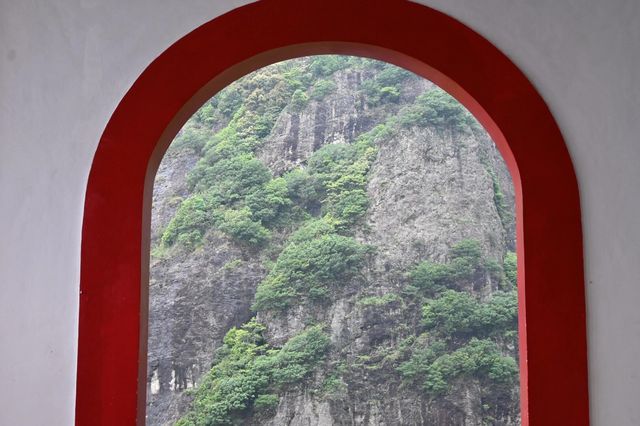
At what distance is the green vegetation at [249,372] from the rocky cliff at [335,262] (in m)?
0.03

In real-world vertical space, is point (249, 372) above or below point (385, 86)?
below

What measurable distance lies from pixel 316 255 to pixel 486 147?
4.30 meters

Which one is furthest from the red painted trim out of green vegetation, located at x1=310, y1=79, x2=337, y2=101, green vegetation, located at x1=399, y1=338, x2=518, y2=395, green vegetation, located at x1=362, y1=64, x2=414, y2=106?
green vegetation, located at x1=310, y1=79, x2=337, y2=101

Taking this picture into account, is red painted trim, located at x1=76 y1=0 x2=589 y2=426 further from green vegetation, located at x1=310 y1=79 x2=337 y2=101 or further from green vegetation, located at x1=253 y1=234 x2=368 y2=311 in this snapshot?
green vegetation, located at x1=310 y1=79 x2=337 y2=101

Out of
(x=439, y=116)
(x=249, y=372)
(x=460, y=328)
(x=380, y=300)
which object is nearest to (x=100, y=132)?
(x=249, y=372)

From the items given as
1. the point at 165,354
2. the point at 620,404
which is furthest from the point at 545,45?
the point at 165,354

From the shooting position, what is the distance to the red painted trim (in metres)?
2.25

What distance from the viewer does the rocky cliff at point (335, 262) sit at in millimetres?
12367

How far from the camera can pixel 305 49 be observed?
2.57 meters

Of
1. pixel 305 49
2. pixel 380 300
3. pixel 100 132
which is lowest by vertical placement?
pixel 100 132

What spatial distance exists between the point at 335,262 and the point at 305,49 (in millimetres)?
10846

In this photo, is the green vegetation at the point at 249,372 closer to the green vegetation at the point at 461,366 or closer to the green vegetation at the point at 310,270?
the green vegetation at the point at 310,270

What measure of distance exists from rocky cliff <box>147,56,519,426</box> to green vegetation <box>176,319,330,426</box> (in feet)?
0.08

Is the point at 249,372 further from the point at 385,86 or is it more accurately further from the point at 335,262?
the point at 385,86
